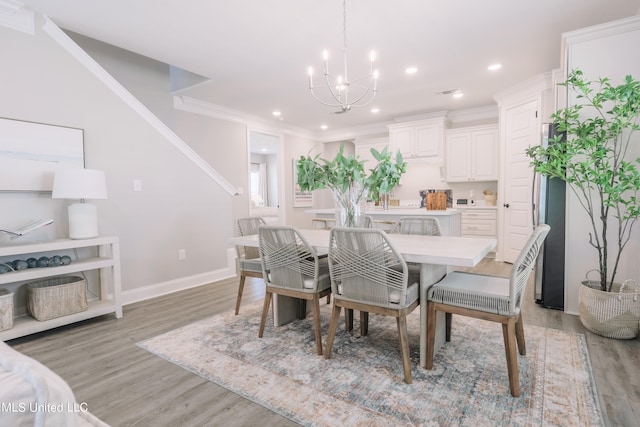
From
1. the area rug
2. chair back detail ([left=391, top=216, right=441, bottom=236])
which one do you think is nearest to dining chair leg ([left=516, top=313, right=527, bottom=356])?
the area rug

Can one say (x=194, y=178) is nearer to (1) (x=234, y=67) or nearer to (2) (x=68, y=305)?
(1) (x=234, y=67)

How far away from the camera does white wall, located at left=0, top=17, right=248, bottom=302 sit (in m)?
2.69

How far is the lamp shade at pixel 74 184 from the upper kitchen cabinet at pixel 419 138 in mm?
4759

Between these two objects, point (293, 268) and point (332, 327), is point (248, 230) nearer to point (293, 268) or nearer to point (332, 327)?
point (293, 268)

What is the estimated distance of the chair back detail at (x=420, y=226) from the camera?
111 inches

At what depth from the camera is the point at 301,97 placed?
15.8 ft

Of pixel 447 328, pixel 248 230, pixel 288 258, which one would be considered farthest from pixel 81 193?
pixel 447 328

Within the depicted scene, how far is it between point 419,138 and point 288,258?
4.61 meters

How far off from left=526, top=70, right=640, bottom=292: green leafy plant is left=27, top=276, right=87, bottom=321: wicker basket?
3.77 metres

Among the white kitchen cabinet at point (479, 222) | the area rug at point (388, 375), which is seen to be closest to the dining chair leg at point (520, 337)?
the area rug at point (388, 375)

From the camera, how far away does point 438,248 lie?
6.69 ft

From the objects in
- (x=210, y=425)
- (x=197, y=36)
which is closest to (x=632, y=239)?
(x=210, y=425)

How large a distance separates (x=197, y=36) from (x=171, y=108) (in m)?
1.93
